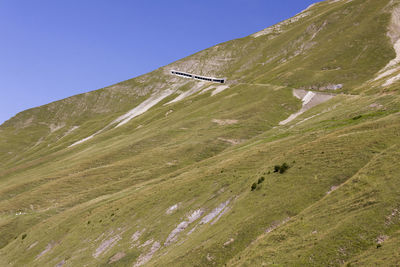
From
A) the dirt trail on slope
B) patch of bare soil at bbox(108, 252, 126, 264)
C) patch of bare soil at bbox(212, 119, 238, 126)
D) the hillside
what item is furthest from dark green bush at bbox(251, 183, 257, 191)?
patch of bare soil at bbox(212, 119, 238, 126)

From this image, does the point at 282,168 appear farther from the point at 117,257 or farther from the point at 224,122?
the point at 224,122

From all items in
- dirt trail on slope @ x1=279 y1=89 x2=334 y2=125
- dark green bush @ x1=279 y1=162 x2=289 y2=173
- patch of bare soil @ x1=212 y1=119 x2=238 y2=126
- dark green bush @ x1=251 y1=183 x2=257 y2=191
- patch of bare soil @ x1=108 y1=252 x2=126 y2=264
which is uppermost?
patch of bare soil @ x1=212 y1=119 x2=238 y2=126

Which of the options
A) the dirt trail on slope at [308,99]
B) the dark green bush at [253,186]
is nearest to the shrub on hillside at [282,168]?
the dark green bush at [253,186]

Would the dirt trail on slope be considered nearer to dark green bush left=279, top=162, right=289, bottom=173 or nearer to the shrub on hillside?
the shrub on hillside

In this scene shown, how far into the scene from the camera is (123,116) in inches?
7702

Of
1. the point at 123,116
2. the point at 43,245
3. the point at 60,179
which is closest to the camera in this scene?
the point at 43,245

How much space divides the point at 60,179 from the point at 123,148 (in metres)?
23.4

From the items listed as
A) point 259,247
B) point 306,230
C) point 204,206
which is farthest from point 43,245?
point 306,230

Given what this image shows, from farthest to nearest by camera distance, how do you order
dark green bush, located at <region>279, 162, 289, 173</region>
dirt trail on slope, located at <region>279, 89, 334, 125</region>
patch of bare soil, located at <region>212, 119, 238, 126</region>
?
patch of bare soil, located at <region>212, 119, 238, 126</region> < dirt trail on slope, located at <region>279, 89, 334, 125</region> < dark green bush, located at <region>279, 162, 289, 173</region>

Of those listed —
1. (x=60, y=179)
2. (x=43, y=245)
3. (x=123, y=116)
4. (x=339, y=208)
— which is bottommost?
(x=339, y=208)

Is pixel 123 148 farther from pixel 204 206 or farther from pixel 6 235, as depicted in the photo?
pixel 204 206

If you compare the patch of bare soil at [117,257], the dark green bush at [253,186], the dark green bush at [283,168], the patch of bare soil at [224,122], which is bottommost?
the patch of bare soil at [117,257]

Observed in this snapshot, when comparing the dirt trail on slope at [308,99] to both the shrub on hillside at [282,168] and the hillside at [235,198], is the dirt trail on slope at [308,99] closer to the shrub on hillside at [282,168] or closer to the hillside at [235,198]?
the hillside at [235,198]

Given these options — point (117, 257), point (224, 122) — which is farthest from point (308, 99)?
point (117, 257)
